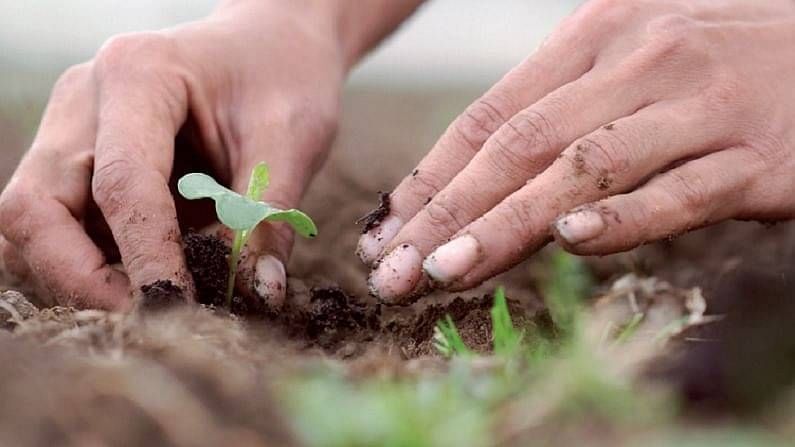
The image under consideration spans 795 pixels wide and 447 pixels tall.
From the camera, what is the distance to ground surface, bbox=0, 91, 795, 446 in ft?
2.49

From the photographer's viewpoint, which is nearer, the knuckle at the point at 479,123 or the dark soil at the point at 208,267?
the dark soil at the point at 208,267

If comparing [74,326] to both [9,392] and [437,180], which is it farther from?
[437,180]

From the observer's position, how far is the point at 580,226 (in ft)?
4.77

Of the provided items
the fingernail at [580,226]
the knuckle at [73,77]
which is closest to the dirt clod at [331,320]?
the fingernail at [580,226]

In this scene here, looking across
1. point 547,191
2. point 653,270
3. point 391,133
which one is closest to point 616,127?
point 547,191

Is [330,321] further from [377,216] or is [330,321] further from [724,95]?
[724,95]

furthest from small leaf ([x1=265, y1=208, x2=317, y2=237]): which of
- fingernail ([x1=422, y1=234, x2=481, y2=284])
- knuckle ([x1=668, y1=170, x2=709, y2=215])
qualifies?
knuckle ([x1=668, y1=170, x2=709, y2=215])

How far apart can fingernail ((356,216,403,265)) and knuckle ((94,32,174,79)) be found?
55 cm

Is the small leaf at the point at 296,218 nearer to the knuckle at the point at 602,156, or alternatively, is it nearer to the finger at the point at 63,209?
the finger at the point at 63,209

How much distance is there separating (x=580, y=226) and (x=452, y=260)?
0.20 m

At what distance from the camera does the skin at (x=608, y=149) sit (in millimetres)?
1512

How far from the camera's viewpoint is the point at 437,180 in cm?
173

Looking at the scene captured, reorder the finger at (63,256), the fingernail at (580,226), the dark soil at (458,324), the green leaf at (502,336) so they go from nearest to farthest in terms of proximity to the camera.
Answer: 1. the green leaf at (502,336)
2. the fingernail at (580,226)
3. the dark soil at (458,324)
4. the finger at (63,256)

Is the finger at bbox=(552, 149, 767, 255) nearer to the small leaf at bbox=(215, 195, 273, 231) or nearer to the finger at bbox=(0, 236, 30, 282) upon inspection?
the small leaf at bbox=(215, 195, 273, 231)
